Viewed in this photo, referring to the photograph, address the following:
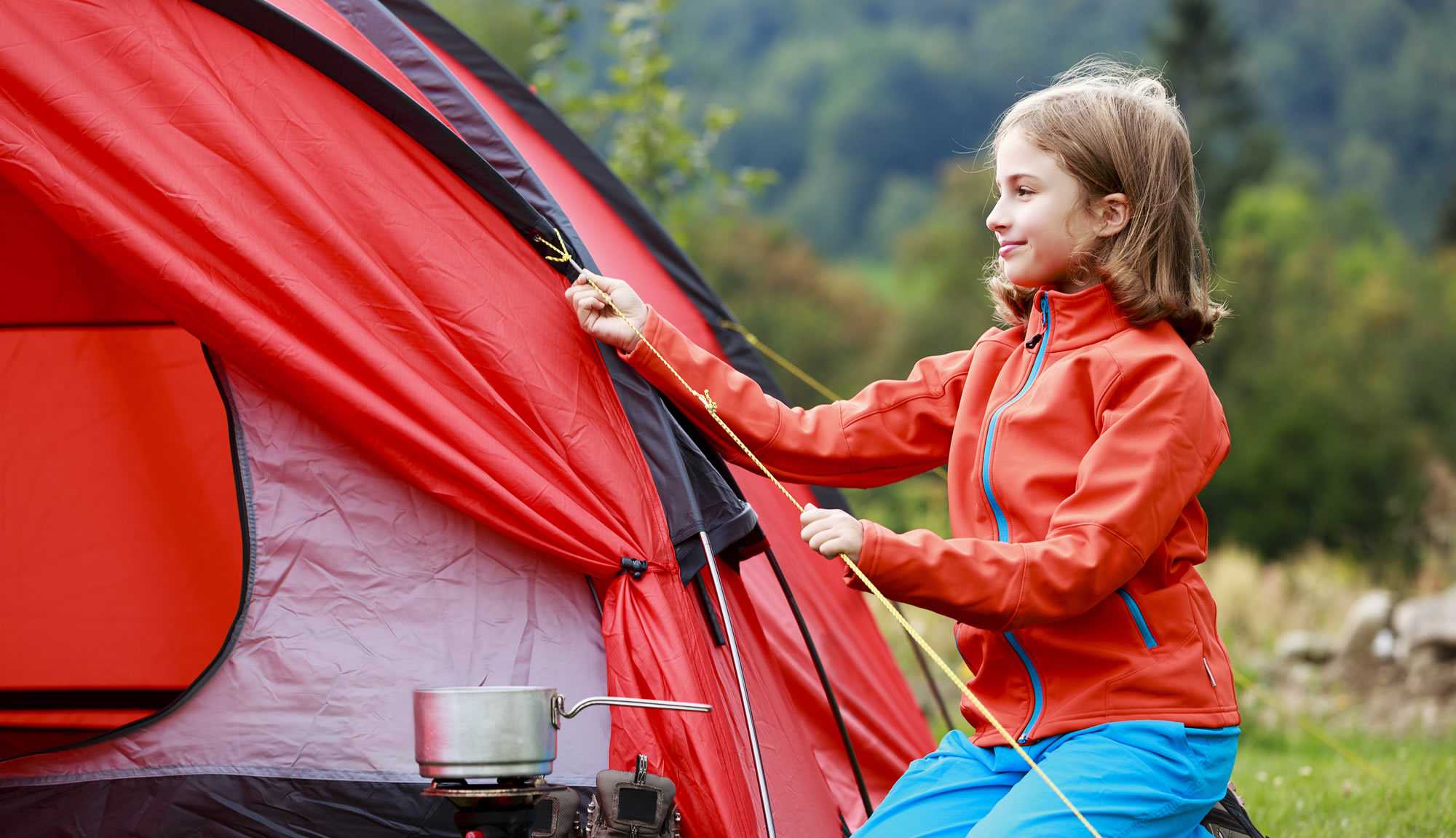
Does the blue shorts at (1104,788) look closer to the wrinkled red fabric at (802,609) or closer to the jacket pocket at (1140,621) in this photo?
the jacket pocket at (1140,621)

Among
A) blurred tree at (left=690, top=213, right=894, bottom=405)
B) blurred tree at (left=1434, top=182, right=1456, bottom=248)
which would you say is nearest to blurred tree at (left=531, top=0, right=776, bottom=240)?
blurred tree at (left=690, top=213, right=894, bottom=405)

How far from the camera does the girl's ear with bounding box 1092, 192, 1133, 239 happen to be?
1.91 metres

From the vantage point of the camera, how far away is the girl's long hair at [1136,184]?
189 cm

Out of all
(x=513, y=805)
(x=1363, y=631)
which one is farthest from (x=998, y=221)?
(x=1363, y=631)

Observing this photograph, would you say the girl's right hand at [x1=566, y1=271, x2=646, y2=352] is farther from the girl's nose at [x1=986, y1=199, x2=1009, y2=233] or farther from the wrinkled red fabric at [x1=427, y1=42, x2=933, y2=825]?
the girl's nose at [x1=986, y1=199, x2=1009, y2=233]

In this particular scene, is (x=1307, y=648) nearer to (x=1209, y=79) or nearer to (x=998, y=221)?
(x=998, y=221)

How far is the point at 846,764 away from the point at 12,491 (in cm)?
196

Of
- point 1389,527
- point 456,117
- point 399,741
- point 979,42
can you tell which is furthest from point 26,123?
point 979,42

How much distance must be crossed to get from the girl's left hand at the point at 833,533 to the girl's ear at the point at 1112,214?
59cm

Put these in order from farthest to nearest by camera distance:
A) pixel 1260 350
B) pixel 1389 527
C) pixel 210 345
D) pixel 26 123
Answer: pixel 1260 350, pixel 1389 527, pixel 210 345, pixel 26 123

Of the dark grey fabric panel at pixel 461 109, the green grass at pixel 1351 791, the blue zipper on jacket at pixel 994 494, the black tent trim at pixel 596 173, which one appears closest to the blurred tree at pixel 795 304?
the green grass at pixel 1351 791

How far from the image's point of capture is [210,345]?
6.93 feet

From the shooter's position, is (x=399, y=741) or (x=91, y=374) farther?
(x=91, y=374)

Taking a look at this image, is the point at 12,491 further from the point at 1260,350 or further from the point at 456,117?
the point at 1260,350
